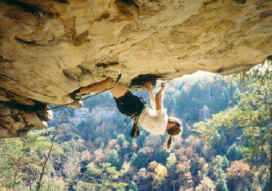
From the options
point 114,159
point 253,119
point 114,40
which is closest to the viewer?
point 114,40

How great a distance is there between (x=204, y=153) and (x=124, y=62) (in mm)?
45071

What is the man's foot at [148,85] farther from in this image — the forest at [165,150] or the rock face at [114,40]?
the forest at [165,150]

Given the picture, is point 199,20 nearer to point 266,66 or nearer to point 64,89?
point 64,89

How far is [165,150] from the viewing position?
1670 inches

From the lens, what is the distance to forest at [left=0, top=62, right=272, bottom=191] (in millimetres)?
8539

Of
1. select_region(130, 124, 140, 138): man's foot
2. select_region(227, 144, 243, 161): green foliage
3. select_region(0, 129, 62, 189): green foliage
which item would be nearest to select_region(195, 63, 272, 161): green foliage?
select_region(130, 124, 140, 138): man's foot

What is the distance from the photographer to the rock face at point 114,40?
6.71ft

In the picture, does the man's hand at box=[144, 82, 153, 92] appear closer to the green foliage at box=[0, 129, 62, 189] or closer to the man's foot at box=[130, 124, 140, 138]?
the man's foot at box=[130, 124, 140, 138]

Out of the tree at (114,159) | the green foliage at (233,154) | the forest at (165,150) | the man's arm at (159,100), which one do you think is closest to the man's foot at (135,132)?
the man's arm at (159,100)

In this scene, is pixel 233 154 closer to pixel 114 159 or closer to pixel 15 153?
pixel 114 159

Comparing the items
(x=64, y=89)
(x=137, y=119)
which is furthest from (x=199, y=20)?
(x=64, y=89)

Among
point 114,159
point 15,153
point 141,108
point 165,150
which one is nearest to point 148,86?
point 141,108

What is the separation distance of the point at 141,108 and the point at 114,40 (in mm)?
1748

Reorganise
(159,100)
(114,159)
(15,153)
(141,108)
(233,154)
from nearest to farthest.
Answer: (159,100)
(141,108)
(15,153)
(233,154)
(114,159)
